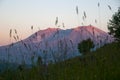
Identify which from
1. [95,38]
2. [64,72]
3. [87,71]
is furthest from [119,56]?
[64,72]

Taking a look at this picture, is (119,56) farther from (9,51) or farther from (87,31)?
(9,51)

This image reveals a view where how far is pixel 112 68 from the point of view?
5191mm

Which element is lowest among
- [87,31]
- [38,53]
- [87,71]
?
[87,71]

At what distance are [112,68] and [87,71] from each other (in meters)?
0.47

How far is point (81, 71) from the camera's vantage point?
5.38 meters

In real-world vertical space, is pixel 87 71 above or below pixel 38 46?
below

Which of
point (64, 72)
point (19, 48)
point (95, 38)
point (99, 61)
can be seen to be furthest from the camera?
point (95, 38)

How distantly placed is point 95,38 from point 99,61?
0.94m

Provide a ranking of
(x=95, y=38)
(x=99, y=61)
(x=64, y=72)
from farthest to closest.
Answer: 1. (x=95, y=38)
2. (x=99, y=61)
3. (x=64, y=72)

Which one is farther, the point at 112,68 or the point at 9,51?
the point at 9,51

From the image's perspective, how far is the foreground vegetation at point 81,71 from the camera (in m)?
4.68

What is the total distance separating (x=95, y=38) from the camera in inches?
250

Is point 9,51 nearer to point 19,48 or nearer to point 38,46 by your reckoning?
point 19,48

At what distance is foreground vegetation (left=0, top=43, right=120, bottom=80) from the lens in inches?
184
